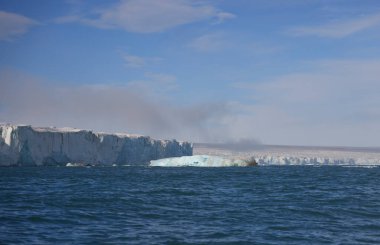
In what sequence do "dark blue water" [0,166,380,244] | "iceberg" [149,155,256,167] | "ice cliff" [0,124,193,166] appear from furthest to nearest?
"iceberg" [149,155,256,167]
"ice cliff" [0,124,193,166]
"dark blue water" [0,166,380,244]

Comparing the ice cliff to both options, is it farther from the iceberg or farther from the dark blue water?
the dark blue water

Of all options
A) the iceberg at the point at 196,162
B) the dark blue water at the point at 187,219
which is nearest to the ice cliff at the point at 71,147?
the iceberg at the point at 196,162

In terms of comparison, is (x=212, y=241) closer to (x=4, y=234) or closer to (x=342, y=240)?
(x=342, y=240)

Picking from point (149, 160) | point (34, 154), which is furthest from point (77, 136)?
point (149, 160)

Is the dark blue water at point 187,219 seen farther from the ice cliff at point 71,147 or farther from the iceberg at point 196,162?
the iceberg at point 196,162

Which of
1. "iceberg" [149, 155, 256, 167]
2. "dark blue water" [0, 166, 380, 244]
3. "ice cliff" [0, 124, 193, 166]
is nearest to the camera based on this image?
"dark blue water" [0, 166, 380, 244]

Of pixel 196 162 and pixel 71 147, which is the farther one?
pixel 196 162

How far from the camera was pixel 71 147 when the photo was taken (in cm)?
8175

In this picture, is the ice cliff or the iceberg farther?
the iceberg

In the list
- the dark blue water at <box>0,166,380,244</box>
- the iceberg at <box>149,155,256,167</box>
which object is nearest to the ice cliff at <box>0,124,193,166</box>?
the iceberg at <box>149,155,256,167</box>

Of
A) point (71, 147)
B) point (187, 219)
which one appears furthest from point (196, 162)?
point (187, 219)

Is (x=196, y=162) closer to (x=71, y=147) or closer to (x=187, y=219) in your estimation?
(x=71, y=147)

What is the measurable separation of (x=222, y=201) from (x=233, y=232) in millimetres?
9087

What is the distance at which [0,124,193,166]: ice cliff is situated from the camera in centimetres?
7161
